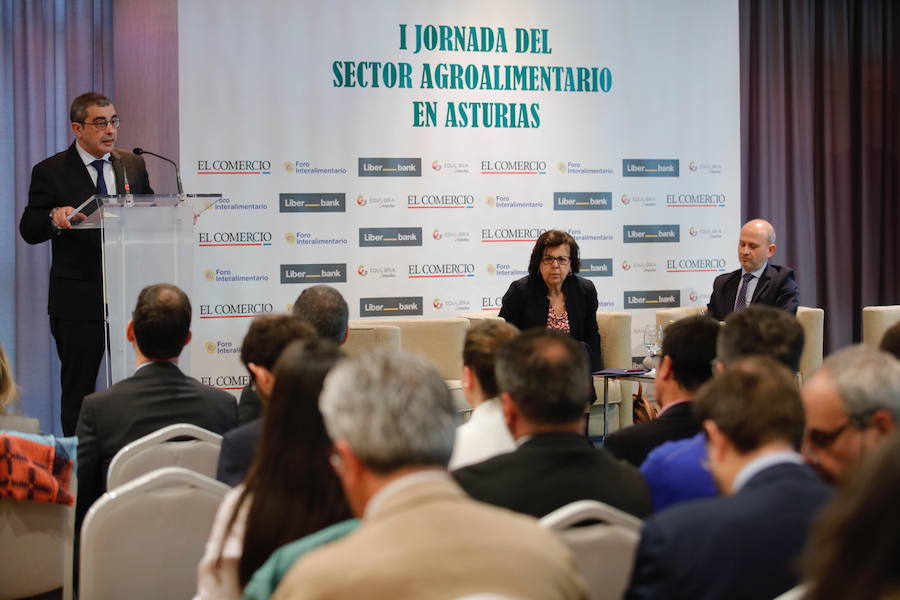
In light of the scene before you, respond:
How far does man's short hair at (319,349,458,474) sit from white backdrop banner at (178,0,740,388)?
550 centimetres

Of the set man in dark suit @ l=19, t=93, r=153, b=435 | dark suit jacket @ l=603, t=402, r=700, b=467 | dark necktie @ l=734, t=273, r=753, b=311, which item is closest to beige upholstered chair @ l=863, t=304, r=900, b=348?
dark necktie @ l=734, t=273, r=753, b=311

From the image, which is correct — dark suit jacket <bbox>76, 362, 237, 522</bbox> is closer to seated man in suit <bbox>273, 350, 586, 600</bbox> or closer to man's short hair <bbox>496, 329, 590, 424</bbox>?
man's short hair <bbox>496, 329, 590, 424</bbox>

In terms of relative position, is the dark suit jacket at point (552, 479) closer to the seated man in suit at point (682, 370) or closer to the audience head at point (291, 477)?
the audience head at point (291, 477)

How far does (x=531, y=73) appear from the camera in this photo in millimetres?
7457

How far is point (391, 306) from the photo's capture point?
23.7 feet

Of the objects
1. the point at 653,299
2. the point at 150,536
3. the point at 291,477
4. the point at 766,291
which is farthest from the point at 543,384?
the point at 653,299

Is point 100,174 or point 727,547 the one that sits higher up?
point 100,174

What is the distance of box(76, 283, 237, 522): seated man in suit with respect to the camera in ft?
10.4

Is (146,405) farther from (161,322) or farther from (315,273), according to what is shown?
(315,273)

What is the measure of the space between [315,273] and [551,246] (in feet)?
5.55

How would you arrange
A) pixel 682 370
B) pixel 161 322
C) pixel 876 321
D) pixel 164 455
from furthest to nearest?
pixel 876 321 → pixel 161 322 → pixel 682 370 → pixel 164 455

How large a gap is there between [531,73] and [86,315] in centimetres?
373

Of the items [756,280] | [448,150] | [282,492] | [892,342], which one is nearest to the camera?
[282,492]

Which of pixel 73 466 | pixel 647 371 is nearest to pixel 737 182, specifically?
pixel 647 371
